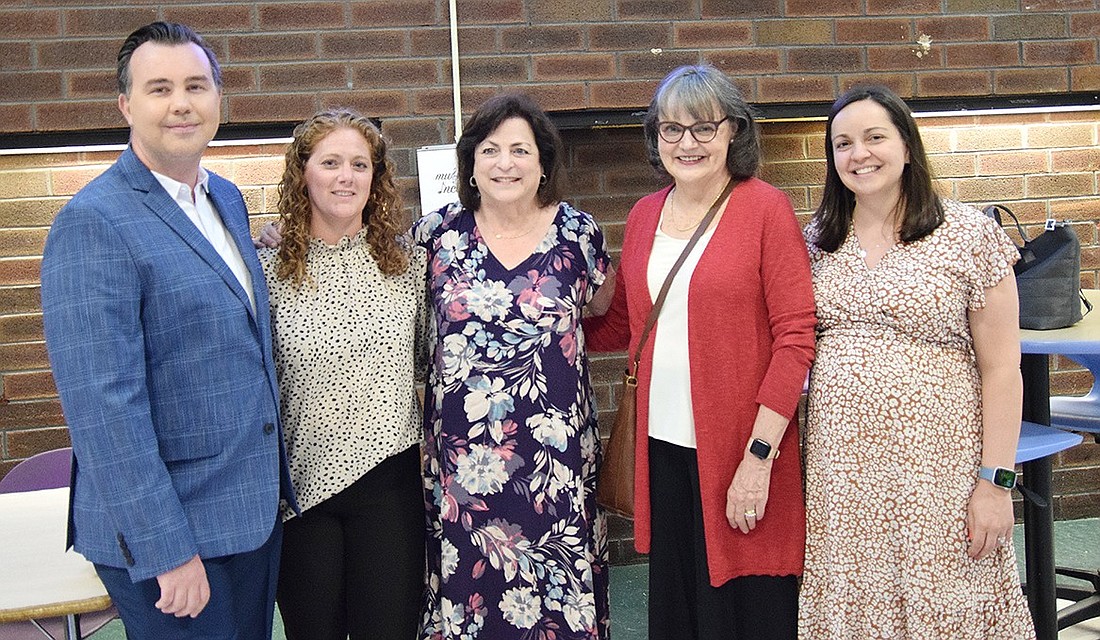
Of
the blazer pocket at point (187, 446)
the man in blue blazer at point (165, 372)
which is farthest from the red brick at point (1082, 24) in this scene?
the blazer pocket at point (187, 446)

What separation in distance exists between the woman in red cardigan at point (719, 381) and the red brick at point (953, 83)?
5.26ft

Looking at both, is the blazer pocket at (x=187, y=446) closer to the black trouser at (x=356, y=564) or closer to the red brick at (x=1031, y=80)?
the black trouser at (x=356, y=564)

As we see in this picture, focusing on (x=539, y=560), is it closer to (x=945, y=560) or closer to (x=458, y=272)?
(x=458, y=272)

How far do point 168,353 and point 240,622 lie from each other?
0.60m

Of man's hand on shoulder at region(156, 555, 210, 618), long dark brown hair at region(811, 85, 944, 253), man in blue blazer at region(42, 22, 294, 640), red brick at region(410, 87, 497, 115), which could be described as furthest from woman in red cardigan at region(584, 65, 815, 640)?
red brick at region(410, 87, 497, 115)

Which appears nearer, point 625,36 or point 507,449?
point 507,449

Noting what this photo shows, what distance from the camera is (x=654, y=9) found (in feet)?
11.6

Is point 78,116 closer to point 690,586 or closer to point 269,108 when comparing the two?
point 269,108

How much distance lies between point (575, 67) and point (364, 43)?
0.75m

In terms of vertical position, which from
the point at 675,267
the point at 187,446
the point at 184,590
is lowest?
the point at 184,590

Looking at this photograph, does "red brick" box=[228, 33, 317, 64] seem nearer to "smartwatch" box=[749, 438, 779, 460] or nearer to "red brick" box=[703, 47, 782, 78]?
"red brick" box=[703, 47, 782, 78]

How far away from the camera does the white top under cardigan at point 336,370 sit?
2.25 meters

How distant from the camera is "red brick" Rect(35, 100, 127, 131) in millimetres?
3367

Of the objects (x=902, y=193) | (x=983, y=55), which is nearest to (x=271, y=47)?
(x=902, y=193)
